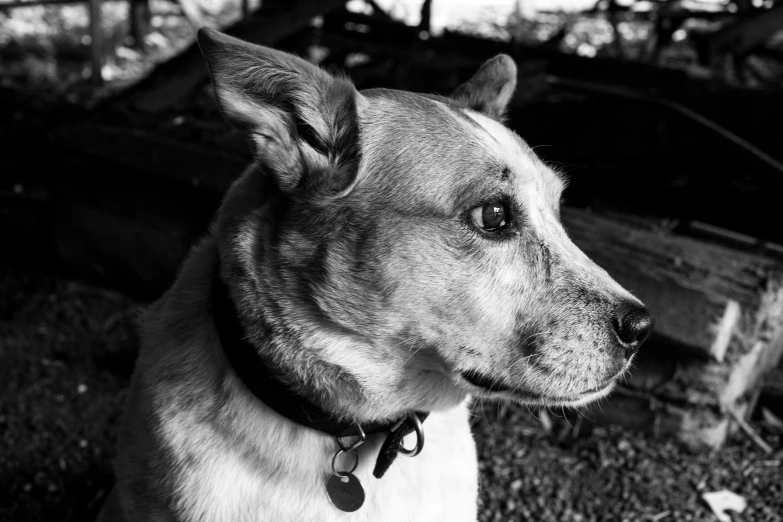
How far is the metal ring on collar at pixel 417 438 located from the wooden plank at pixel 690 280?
1.60m

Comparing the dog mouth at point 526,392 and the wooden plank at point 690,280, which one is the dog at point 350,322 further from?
the wooden plank at point 690,280

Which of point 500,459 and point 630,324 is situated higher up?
point 630,324

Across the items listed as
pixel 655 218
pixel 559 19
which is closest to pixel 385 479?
pixel 655 218

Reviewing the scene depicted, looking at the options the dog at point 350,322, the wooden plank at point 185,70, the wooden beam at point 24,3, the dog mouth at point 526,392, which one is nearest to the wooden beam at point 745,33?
the wooden plank at point 185,70

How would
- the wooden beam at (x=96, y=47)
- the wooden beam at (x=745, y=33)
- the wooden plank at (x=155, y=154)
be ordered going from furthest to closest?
the wooden beam at (x=96, y=47)
the wooden beam at (x=745, y=33)
the wooden plank at (x=155, y=154)

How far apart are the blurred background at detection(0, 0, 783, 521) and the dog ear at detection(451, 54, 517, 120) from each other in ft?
1.98

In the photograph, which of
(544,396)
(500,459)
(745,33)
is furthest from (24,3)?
(544,396)

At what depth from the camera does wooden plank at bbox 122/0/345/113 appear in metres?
5.21

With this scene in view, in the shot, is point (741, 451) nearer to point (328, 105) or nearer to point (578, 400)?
point (578, 400)

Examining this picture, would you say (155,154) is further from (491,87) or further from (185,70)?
(491,87)

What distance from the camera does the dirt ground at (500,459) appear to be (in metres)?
3.14

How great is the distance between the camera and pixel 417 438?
220 centimetres

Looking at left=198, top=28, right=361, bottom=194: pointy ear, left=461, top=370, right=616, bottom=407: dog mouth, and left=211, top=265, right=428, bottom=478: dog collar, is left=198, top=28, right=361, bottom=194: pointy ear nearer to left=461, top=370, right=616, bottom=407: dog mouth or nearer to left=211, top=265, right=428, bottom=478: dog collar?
left=211, top=265, right=428, bottom=478: dog collar

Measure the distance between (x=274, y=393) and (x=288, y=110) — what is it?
792 mm
